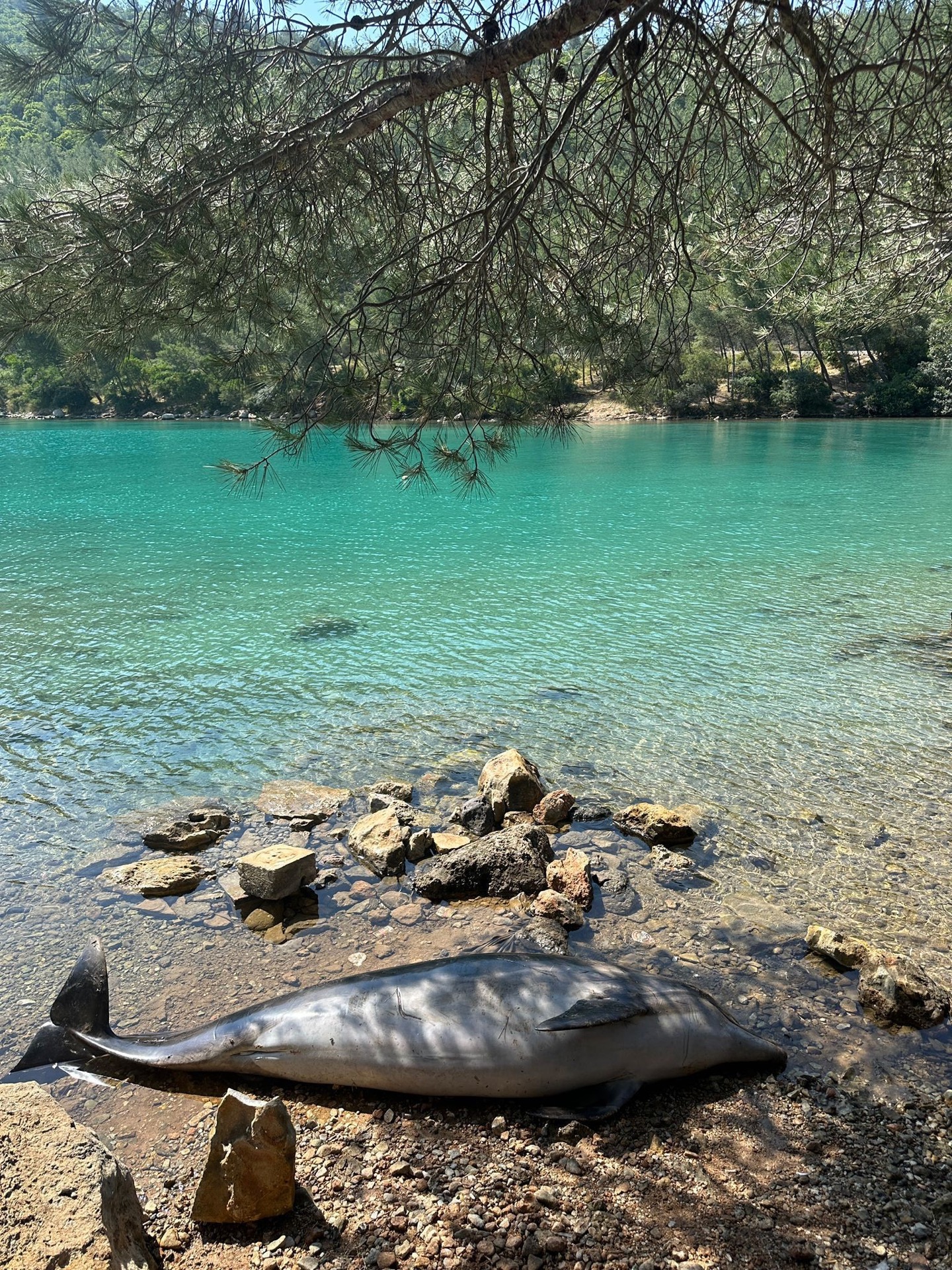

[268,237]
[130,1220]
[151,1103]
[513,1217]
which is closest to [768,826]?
[513,1217]

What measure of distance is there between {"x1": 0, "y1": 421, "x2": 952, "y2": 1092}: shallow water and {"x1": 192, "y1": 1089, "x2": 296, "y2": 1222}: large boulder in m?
1.36

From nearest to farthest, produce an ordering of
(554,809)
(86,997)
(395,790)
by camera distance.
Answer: (86,997), (554,809), (395,790)

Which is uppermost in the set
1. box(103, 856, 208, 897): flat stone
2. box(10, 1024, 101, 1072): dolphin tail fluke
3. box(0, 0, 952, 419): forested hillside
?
box(0, 0, 952, 419): forested hillside

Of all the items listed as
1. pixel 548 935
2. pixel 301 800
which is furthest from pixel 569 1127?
pixel 301 800

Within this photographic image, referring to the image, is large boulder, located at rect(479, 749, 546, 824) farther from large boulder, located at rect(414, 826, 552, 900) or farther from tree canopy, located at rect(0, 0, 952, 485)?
tree canopy, located at rect(0, 0, 952, 485)

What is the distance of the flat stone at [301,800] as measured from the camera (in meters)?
6.06

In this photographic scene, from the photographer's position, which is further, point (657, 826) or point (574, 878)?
point (657, 826)

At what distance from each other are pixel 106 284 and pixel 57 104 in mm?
1465

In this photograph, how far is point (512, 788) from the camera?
5.99m

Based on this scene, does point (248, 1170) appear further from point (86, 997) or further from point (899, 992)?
point (899, 992)

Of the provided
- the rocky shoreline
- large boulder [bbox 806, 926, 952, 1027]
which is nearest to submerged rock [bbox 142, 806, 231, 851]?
the rocky shoreline

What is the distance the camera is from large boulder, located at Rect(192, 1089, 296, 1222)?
2.67 metres

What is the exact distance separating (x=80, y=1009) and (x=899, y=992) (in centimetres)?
367

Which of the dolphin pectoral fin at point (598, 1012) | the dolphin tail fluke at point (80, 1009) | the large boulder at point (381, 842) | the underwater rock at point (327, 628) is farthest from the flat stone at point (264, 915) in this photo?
the underwater rock at point (327, 628)
